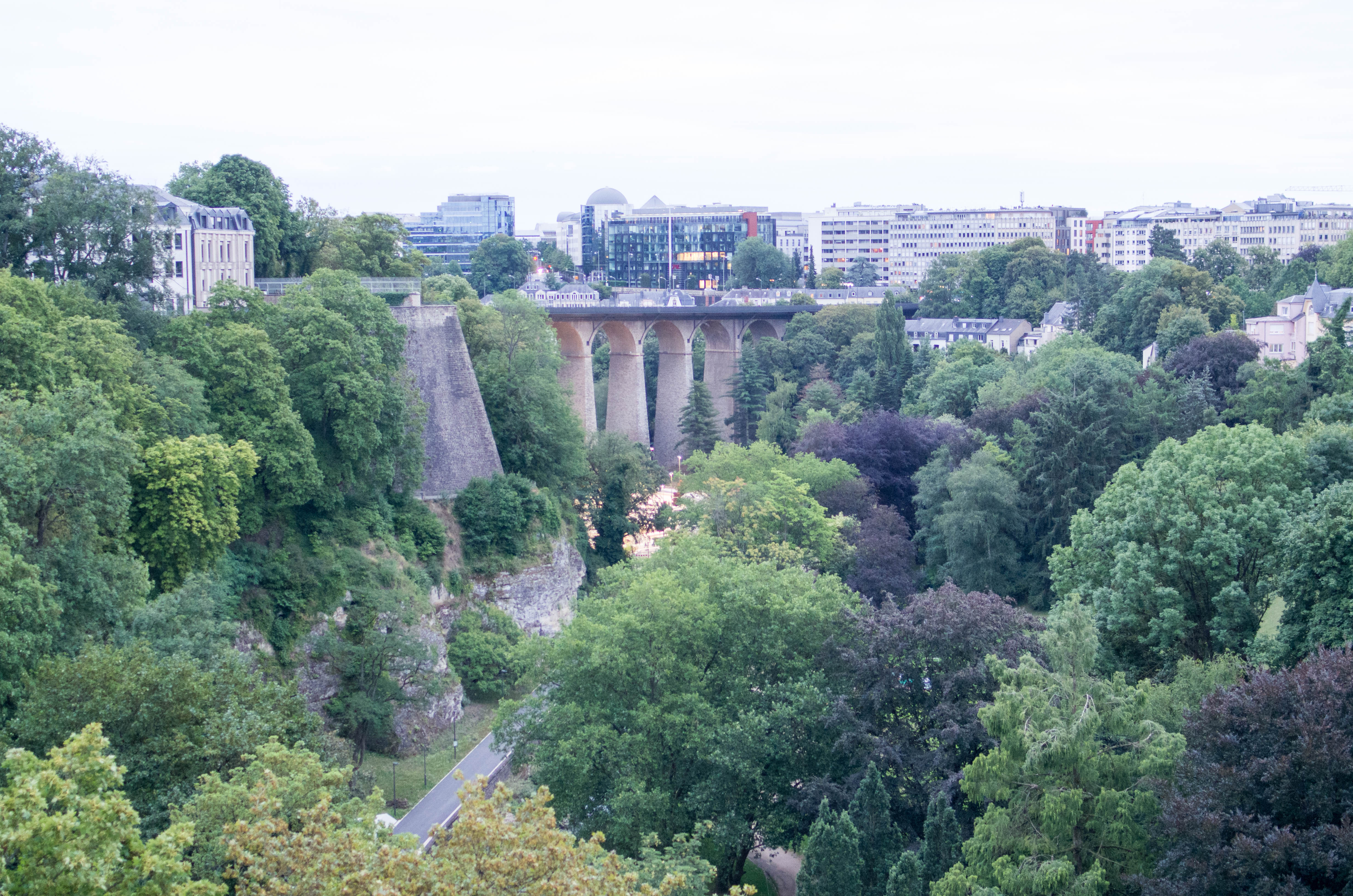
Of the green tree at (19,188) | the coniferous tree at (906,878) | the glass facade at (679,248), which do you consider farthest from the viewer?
the glass facade at (679,248)

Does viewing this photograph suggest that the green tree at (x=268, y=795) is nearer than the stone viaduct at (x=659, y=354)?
Yes

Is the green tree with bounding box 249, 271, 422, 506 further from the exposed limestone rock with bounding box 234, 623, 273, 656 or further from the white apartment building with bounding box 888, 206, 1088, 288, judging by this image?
the white apartment building with bounding box 888, 206, 1088, 288

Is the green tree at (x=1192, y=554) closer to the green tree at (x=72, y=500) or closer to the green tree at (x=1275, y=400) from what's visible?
the green tree at (x=1275, y=400)

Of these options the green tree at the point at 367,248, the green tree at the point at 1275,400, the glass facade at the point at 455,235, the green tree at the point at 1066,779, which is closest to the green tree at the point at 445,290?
the green tree at the point at 367,248

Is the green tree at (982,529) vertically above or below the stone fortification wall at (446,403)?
below

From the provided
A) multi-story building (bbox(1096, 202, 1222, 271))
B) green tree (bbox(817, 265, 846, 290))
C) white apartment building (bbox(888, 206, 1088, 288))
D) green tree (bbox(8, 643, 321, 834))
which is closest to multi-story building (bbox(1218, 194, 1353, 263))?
multi-story building (bbox(1096, 202, 1222, 271))

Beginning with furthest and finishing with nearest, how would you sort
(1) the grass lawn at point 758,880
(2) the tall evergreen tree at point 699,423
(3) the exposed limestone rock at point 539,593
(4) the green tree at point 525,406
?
1. (2) the tall evergreen tree at point 699,423
2. (4) the green tree at point 525,406
3. (3) the exposed limestone rock at point 539,593
4. (1) the grass lawn at point 758,880

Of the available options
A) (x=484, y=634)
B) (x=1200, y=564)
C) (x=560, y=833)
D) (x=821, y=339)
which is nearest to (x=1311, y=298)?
(x=821, y=339)
